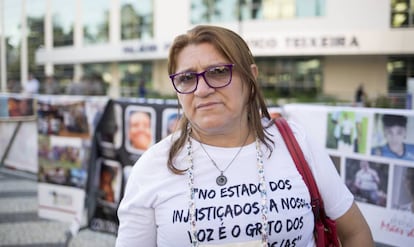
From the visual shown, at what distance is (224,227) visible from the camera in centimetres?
137

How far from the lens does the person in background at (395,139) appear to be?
7.87ft

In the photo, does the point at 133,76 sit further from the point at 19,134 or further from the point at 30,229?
the point at 30,229

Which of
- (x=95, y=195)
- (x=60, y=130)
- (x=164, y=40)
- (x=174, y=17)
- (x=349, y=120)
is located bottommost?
(x=95, y=195)

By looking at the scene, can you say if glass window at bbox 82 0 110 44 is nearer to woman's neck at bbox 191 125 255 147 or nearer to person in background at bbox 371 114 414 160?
person in background at bbox 371 114 414 160

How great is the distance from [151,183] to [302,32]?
2196 centimetres

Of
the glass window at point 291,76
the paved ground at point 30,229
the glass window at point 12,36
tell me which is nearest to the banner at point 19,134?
the paved ground at point 30,229

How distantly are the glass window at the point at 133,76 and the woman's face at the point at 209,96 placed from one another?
28452 millimetres

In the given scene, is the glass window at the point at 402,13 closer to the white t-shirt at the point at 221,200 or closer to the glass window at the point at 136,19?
the glass window at the point at 136,19

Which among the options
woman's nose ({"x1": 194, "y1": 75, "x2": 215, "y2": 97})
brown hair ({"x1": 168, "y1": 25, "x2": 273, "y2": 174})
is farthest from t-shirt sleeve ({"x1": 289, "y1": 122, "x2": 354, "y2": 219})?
woman's nose ({"x1": 194, "y1": 75, "x2": 215, "y2": 97})

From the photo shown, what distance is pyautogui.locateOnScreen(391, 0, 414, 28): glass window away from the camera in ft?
68.9

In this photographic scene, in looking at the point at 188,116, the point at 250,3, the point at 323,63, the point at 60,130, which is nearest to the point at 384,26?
the point at 323,63

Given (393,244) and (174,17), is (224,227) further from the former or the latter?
(174,17)

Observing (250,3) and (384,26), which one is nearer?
(384,26)

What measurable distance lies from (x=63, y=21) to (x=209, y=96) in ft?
122
